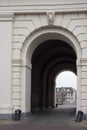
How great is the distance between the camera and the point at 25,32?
25844 mm

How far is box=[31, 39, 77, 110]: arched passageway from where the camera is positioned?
34.7 m

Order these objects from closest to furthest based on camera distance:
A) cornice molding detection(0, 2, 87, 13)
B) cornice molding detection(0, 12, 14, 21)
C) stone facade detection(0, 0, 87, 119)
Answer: cornice molding detection(0, 2, 87, 13) → stone facade detection(0, 0, 87, 119) → cornice molding detection(0, 12, 14, 21)

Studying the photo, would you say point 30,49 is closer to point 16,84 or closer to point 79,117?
point 16,84

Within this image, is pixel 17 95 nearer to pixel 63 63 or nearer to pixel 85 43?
pixel 85 43

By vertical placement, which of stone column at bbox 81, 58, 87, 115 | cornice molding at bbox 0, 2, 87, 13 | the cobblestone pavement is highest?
cornice molding at bbox 0, 2, 87, 13

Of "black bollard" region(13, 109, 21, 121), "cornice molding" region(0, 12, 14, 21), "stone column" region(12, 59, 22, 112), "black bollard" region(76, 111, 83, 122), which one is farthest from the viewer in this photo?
"cornice molding" region(0, 12, 14, 21)

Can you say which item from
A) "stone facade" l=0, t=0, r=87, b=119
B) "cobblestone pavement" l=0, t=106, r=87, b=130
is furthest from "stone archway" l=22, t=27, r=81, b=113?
"cobblestone pavement" l=0, t=106, r=87, b=130

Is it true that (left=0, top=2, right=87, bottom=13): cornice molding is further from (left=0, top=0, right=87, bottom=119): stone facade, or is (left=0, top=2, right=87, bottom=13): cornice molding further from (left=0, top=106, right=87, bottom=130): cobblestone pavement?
(left=0, top=106, right=87, bottom=130): cobblestone pavement

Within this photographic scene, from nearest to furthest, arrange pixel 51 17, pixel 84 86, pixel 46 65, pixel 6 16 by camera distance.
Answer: pixel 84 86, pixel 51 17, pixel 6 16, pixel 46 65

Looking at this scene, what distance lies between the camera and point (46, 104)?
43.7 metres

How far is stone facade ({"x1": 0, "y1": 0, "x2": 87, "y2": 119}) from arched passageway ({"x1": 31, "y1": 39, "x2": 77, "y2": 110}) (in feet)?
20.3

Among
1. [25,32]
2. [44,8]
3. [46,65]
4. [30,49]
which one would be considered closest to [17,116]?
[30,49]

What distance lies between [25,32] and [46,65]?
1566cm

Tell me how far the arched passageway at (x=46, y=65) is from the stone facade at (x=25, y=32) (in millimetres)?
6181
